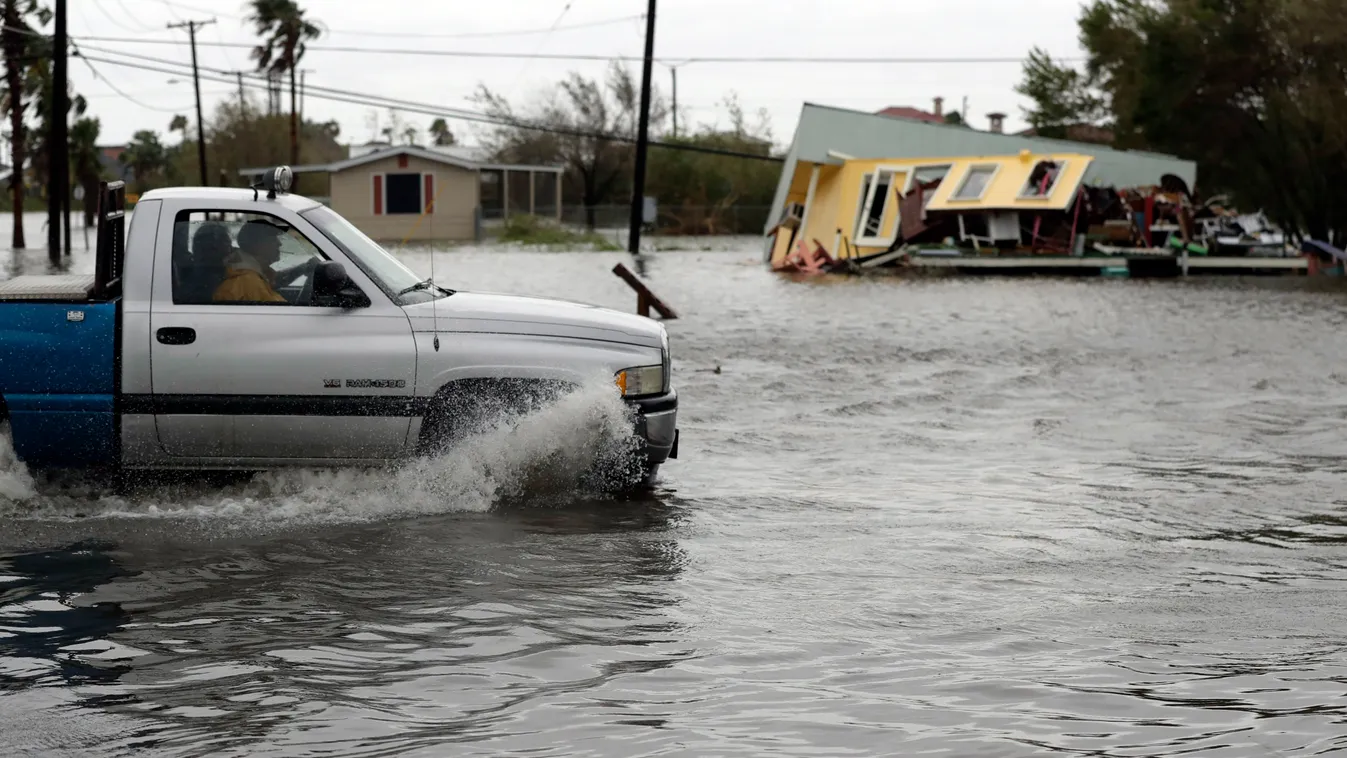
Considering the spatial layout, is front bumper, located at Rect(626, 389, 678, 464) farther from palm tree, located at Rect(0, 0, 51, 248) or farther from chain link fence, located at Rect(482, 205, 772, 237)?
chain link fence, located at Rect(482, 205, 772, 237)

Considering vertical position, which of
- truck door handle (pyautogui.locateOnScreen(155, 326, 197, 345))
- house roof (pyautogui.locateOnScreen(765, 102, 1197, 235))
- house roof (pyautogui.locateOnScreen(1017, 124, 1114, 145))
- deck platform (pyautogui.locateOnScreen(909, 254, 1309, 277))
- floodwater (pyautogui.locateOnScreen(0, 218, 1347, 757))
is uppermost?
house roof (pyautogui.locateOnScreen(1017, 124, 1114, 145))

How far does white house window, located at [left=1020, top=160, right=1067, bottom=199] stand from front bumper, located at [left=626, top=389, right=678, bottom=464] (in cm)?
3205

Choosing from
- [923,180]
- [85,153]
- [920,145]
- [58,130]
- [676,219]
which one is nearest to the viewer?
[58,130]

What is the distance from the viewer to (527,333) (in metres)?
8.44

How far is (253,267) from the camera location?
8.41m

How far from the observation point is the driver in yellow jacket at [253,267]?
27.3 ft

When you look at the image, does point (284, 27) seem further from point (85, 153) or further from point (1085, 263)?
point (1085, 263)

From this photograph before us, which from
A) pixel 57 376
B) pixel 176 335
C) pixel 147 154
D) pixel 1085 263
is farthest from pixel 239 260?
pixel 147 154

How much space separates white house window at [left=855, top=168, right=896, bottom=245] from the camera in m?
41.2

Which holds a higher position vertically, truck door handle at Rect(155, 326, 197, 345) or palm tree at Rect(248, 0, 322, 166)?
palm tree at Rect(248, 0, 322, 166)

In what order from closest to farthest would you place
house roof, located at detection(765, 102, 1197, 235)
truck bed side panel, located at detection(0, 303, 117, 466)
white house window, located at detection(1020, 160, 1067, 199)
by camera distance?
truck bed side panel, located at detection(0, 303, 117, 466) → white house window, located at detection(1020, 160, 1067, 199) → house roof, located at detection(765, 102, 1197, 235)

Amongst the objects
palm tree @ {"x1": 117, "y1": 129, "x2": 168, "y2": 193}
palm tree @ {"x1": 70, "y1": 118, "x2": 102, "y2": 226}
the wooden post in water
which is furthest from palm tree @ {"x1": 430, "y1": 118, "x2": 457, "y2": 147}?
the wooden post in water

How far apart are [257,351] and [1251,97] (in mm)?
50090

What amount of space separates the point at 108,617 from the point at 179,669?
0.88m
